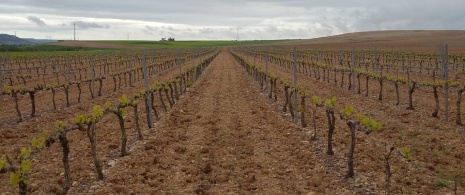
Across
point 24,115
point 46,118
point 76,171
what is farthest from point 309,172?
point 24,115

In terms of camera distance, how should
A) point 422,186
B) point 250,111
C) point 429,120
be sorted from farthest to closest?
point 250,111 < point 429,120 < point 422,186

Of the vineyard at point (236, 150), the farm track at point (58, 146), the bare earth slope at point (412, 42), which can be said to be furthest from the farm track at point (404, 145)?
the bare earth slope at point (412, 42)

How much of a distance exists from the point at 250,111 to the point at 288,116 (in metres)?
1.56

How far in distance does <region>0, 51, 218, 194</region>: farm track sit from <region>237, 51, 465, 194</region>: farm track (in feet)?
16.9

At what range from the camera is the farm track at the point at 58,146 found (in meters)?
8.10

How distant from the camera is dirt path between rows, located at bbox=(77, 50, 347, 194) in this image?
764 centimetres

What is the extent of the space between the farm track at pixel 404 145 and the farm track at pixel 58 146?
515 centimetres

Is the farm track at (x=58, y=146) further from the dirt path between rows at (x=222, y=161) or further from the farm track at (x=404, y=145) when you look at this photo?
the farm track at (x=404, y=145)

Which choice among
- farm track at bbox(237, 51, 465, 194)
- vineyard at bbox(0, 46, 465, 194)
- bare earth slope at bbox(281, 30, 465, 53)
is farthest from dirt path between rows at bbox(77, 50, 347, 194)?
bare earth slope at bbox(281, 30, 465, 53)

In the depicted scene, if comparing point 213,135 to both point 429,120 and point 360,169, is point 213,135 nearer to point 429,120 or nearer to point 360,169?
point 360,169

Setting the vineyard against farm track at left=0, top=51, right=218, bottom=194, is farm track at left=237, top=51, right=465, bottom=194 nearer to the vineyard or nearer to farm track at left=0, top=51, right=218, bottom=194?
the vineyard

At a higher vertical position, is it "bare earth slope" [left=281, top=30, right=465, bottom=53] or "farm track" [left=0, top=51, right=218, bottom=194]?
"bare earth slope" [left=281, top=30, right=465, bottom=53]

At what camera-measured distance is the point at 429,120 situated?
12.9 m

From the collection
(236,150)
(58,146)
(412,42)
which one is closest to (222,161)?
(236,150)
